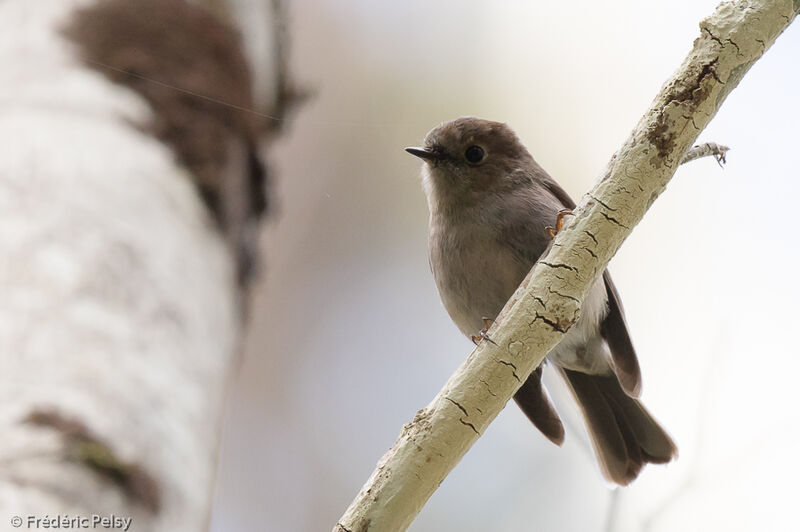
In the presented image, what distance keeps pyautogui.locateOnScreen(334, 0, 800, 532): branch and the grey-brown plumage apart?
1.19 feet

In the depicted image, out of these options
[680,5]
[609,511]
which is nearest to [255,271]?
[609,511]

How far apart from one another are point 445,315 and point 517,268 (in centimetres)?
54

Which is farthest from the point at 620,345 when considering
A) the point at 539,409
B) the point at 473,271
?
the point at 473,271

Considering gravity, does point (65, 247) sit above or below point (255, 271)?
below

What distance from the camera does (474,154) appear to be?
5.33 feet

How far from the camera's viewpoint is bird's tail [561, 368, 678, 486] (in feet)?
5.32

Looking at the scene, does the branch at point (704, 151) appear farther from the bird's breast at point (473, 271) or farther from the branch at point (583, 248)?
the bird's breast at point (473, 271)

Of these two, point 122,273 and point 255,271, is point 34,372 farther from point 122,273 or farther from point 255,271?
point 255,271

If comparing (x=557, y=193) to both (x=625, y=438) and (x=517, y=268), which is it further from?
(x=625, y=438)

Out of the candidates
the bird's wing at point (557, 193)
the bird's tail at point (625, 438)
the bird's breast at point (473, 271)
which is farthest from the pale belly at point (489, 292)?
the bird's wing at point (557, 193)

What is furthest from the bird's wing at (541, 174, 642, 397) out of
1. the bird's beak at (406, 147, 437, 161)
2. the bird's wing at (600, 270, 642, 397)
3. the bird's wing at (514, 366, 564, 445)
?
the bird's beak at (406, 147, 437, 161)

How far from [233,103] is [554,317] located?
43.4 inches

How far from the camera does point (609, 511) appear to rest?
176 cm

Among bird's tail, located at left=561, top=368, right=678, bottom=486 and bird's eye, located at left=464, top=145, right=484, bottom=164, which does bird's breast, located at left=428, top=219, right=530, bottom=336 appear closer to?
bird's eye, located at left=464, top=145, right=484, bottom=164
